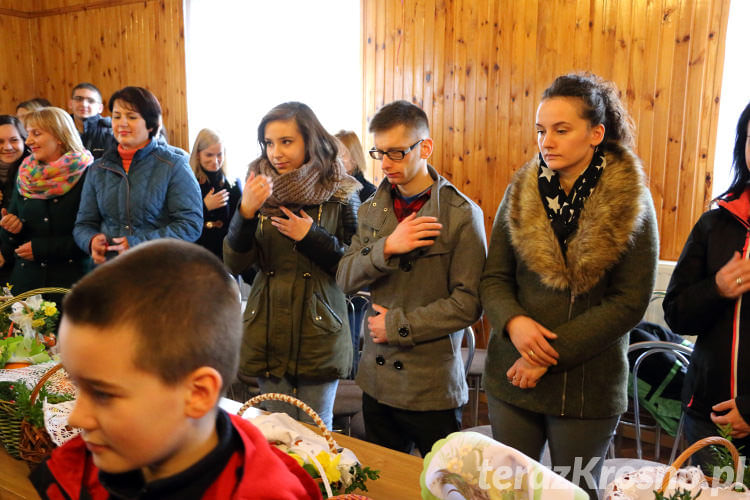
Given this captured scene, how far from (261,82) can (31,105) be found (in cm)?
195

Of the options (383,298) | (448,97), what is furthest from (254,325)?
(448,97)

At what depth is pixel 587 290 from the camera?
62.2 inches

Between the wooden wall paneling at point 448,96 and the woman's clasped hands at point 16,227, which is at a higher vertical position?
the wooden wall paneling at point 448,96

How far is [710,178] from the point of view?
140 inches

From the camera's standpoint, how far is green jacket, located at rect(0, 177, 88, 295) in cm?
299

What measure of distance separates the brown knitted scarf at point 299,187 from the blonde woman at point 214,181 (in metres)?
1.76

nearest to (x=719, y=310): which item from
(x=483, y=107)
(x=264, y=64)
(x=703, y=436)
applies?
(x=703, y=436)

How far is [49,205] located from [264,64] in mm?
2693

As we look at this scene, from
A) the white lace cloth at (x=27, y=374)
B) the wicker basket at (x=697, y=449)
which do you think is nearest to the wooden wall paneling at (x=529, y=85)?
the wicker basket at (x=697, y=449)

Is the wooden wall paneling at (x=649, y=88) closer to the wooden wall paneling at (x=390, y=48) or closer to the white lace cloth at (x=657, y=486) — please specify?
the wooden wall paneling at (x=390, y=48)

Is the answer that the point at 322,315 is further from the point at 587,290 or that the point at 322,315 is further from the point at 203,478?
the point at 203,478

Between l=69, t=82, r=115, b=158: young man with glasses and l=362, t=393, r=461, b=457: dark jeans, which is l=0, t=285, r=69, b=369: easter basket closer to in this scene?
l=362, t=393, r=461, b=457: dark jeans

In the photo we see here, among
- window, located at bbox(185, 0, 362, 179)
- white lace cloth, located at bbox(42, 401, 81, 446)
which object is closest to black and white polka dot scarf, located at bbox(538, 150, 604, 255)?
white lace cloth, located at bbox(42, 401, 81, 446)

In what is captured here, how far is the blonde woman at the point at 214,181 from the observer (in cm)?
384
